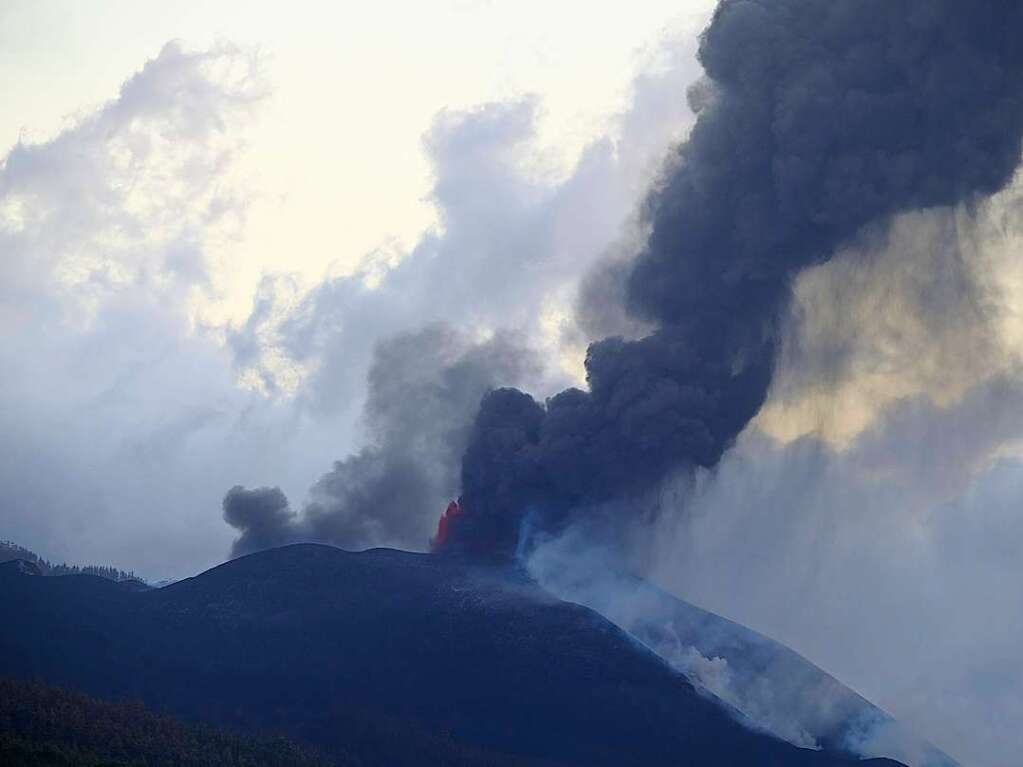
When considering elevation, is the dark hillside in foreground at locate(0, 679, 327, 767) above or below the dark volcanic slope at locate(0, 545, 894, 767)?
below

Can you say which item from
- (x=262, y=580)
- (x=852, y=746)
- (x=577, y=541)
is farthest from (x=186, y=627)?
(x=852, y=746)

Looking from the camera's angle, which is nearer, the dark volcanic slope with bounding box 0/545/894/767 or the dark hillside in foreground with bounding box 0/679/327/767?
the dark hillside in foreground with bounding box 0/679/327/767

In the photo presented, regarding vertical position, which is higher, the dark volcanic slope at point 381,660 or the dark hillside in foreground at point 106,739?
the dark volcanic slope at point 381,660

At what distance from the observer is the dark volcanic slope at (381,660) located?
352 feet

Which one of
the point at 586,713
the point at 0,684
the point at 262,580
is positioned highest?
the point at 262,580

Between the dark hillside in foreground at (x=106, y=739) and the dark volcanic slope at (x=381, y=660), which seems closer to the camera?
the dark hillside in foreground at (x=106, y=739)

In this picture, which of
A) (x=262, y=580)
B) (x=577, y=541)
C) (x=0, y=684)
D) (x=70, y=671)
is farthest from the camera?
(x=262, y=580)

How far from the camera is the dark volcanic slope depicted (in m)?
107

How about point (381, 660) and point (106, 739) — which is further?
point (381, 660)

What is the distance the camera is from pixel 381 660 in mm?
117875

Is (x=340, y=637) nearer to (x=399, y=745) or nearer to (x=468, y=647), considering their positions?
(x=468, y=647)

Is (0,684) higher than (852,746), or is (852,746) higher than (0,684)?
(852,746)

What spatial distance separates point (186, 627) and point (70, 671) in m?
12.5

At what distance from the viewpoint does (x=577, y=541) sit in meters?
124
